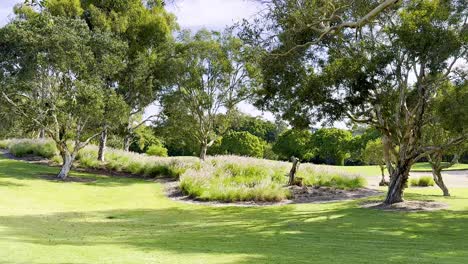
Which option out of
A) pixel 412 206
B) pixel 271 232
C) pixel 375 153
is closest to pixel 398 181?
pixel 412 206

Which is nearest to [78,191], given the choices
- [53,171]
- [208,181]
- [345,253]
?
[208,181]

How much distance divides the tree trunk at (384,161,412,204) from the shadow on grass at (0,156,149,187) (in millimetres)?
12557

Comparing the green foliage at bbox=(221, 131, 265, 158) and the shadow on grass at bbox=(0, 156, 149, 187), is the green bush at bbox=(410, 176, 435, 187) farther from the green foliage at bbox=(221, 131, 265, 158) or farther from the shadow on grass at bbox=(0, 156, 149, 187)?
the green foliage at bbox=(221, 131, 265, 158)

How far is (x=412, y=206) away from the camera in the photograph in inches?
605

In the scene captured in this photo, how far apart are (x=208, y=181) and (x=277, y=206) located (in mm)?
Answer: 4505

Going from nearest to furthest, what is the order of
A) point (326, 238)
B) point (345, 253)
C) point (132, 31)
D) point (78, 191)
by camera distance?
1. point (345, 253)
2. point (326, 238)
3. point (78, 191)
4. point (132, 31)

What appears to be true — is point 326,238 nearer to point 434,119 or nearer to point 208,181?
point 434,119

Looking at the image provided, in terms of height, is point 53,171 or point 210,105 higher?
point 210,105

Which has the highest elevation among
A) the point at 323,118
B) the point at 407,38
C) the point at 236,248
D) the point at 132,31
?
the point at 132,31

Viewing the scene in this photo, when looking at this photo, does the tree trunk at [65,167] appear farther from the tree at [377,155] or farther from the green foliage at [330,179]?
the tree at [377,155]

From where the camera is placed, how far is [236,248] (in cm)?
805

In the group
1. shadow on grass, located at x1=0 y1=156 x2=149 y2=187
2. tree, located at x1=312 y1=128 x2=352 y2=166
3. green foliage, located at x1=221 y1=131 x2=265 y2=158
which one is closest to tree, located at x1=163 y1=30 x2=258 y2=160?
shadow on grass, located at x1=0 y1=156 x2=149 y2=187

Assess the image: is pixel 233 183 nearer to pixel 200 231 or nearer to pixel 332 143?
pixel 200 231

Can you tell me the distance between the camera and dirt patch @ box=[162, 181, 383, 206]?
18.1 metres
